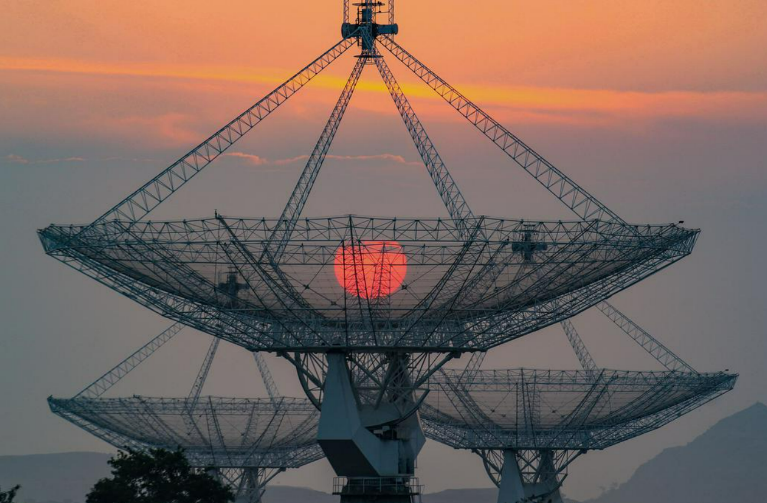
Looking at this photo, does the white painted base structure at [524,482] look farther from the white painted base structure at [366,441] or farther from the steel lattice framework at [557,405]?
the white painted base structure at [366,441]

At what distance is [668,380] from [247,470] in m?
27.1

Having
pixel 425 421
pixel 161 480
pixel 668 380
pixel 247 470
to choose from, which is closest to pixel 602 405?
pixel 668 380

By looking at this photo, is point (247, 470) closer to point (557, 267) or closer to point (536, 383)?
point (536, 383)

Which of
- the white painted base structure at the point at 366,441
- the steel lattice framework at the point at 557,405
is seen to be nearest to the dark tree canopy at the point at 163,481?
the white painted base structure at the point at 366,441

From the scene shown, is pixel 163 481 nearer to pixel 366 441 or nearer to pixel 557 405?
pixel 366 441

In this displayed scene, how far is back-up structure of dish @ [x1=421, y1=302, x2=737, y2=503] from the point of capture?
96.6 m

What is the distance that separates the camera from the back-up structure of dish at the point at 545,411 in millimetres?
96562

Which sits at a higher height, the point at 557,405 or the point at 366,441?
the point at 557,405

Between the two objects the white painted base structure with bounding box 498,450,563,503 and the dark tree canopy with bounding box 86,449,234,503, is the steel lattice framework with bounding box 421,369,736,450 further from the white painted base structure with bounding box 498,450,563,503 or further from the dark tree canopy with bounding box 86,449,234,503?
the dark tree canopy with bounding box 86,449,234,503

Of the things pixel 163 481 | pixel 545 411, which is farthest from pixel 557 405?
pixel 163 481

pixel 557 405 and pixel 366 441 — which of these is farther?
pixel 557 405

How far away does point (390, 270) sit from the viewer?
227 feet

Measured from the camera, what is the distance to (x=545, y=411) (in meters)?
99.8

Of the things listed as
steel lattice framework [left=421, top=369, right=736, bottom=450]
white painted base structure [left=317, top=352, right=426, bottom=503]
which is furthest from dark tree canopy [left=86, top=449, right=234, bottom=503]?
steel lattice framework [left=421, top=369, right=736, bottom=450]
